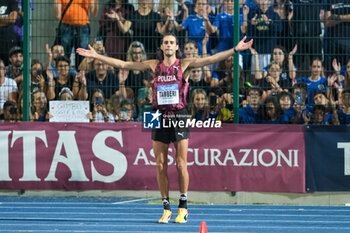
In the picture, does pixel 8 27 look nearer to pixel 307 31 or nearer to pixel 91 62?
pixel 91 62

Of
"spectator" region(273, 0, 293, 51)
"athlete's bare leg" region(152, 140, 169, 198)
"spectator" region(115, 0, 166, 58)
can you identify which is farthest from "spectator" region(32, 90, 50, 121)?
"spectator" region(273, 0, 293, 51)

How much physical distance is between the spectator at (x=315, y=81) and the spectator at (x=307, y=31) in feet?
0.30

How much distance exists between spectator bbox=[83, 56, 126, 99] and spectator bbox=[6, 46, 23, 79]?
3.54 feet

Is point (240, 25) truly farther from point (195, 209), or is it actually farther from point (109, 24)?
point (195, 209)

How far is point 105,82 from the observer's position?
10734mm

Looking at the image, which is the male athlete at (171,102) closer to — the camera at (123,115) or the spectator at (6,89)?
the camera at (123,115)

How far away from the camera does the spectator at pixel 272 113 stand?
10.4 m

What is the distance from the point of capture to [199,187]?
10.5 metres

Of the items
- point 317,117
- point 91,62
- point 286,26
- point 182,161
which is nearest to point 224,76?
point 286,26

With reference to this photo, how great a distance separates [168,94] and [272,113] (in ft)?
9.14

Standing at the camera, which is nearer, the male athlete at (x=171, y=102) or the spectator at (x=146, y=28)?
the male athlete at (x=171, y=102)

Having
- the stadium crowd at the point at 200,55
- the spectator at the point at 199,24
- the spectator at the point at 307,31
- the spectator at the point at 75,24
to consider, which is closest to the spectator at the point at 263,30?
the stadium crowd at the point at 200,55

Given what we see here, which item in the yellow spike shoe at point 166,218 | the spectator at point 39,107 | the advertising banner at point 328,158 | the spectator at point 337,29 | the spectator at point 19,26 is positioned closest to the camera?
the yellow spike shoe at point 166,218

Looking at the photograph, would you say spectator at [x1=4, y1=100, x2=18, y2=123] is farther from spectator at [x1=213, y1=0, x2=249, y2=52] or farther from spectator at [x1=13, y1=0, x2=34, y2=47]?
spectator at [x1=213, y1=0, x2=249, y2=52]
